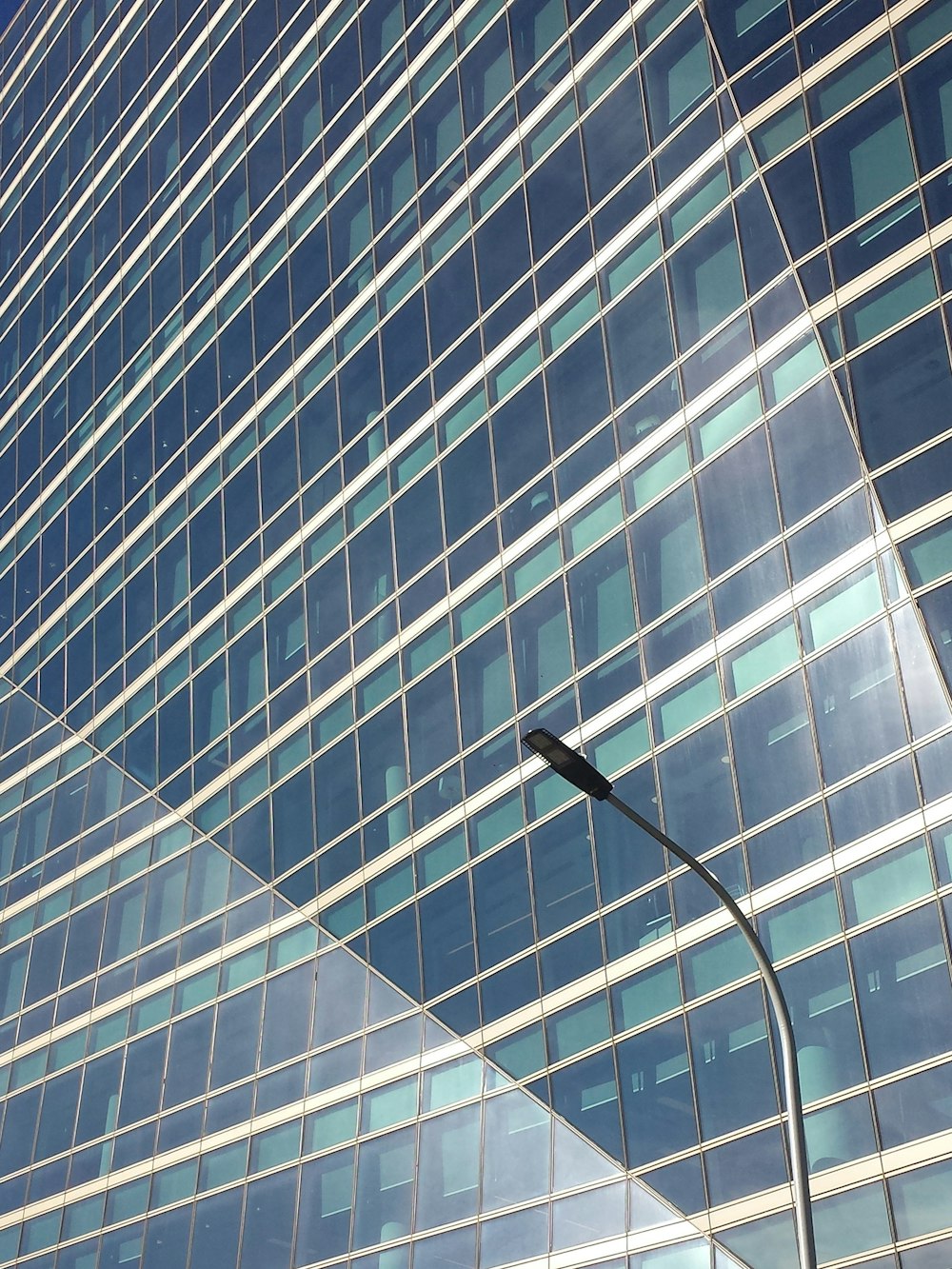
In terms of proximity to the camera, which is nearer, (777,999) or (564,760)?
(777,999)

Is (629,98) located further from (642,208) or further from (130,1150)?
(130,1150)

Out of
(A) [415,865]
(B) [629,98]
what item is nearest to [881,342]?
(B) [629,98]

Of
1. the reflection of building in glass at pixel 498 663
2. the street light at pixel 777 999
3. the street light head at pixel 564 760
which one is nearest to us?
the street light at pixel 777 999

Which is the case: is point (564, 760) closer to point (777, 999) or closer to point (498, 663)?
point (777, 999)

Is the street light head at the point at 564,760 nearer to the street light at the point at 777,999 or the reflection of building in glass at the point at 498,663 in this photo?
the street light at the point at 777,999

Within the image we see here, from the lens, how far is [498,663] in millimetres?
38062

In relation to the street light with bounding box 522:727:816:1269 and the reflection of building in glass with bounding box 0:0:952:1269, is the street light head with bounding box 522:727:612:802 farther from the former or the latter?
the reflection of building in glass with bounding box 0:0:952:1269

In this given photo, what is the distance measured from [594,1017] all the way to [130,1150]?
1818cm

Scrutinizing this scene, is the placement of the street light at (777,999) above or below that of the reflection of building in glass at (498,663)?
below

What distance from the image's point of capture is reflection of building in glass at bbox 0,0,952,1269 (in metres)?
29.3

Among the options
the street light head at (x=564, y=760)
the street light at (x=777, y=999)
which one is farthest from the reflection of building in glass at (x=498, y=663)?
the street light head at (x=564, y=760)

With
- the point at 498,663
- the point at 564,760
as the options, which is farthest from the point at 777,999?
the point at 498,663

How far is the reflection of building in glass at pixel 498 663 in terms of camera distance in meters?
29.3

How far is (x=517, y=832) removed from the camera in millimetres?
35844
